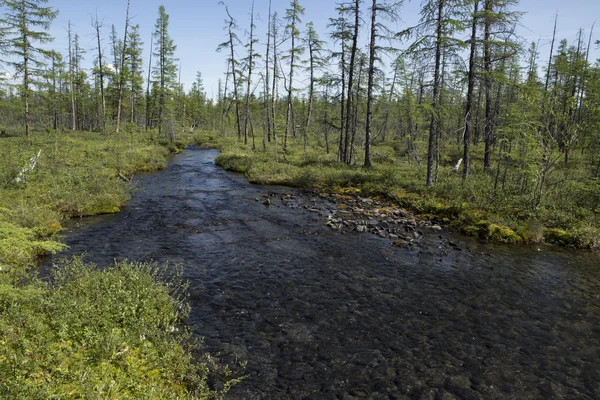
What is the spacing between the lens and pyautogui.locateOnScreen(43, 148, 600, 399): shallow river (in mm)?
5949

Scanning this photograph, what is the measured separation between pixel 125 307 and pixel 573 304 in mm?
11260

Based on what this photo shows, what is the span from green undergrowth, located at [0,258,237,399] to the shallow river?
837 millimetres

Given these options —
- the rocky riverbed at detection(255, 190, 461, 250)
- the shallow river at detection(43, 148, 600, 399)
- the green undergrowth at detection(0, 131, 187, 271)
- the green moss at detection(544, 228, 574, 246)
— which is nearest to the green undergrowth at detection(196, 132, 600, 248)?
the green moss at detection(544, 228, 574, 246)

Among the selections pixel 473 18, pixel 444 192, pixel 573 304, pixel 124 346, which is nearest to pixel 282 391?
pixel 124 346

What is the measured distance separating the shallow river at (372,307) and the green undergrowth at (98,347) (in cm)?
84

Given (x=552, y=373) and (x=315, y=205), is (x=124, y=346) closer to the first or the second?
(x=552, y=373)

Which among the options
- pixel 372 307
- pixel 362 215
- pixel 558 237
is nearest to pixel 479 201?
pixel 558 237

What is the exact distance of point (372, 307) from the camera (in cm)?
830

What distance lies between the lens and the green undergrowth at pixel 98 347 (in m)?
4.19

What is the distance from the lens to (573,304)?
8.80 meters

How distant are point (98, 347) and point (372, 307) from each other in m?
6.06

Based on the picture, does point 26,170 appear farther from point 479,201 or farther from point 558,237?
point 558,237

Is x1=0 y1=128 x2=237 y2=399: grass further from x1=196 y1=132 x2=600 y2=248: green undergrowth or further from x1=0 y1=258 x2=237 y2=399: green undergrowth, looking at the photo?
x1=196 y1=132 x2=600 y2=248: green undergrowth

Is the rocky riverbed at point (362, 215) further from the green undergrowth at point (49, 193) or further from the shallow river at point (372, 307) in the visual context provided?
the green undergrowth at point (49, 193)
